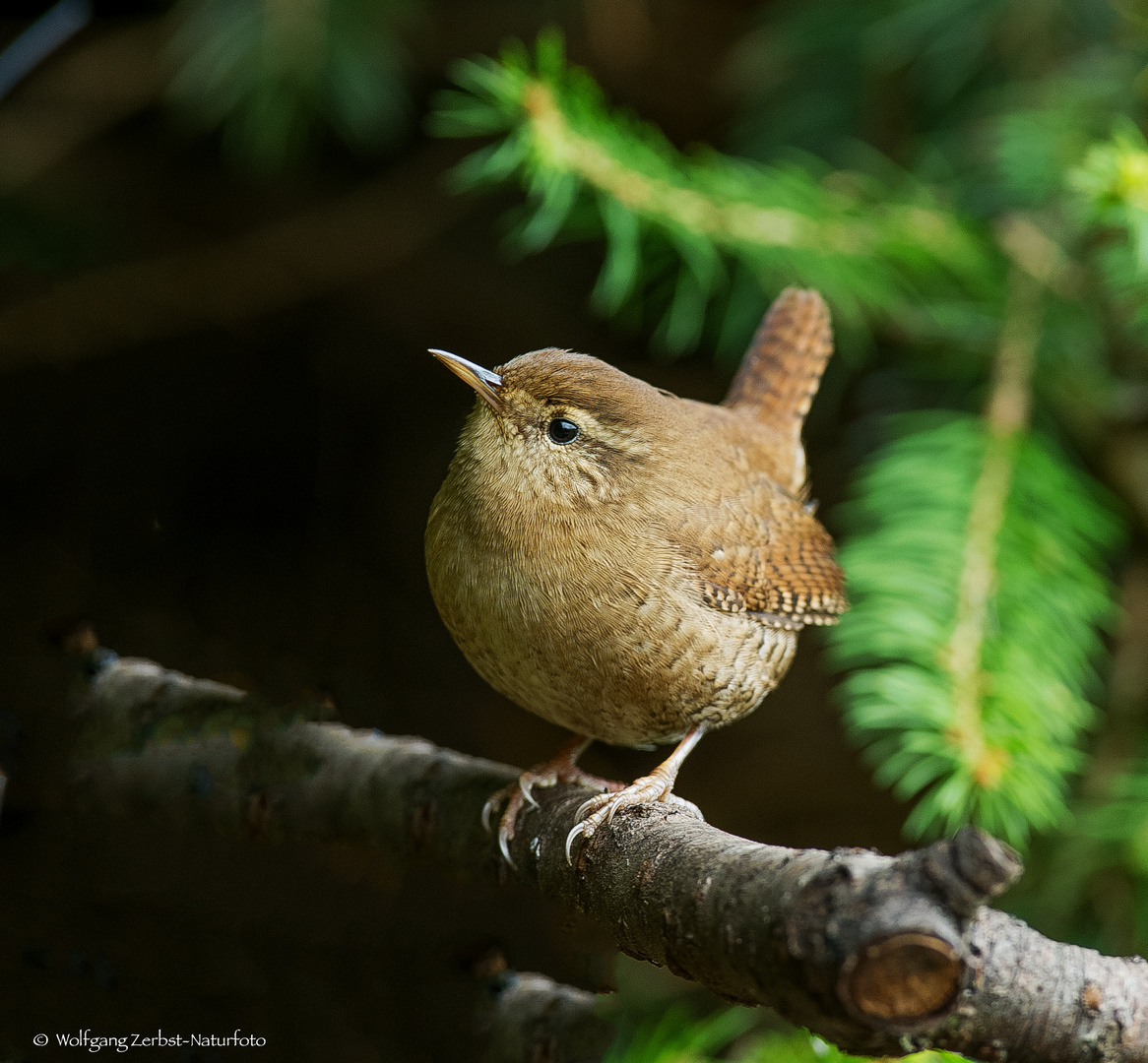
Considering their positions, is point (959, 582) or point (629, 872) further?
point (959, 582)

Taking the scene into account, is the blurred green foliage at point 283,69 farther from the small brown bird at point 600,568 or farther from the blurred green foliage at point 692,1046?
the blurred green foliage at point 692,1046

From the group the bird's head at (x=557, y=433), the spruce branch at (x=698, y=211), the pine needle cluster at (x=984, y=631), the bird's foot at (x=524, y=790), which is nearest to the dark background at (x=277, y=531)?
the bird's foot at (x=524, y=790)

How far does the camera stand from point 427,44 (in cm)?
318

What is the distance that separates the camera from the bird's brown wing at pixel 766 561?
1713mm

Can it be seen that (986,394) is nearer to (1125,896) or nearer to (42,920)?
(1125,896)

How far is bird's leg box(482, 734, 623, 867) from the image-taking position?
5.16 ft

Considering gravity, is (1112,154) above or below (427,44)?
below

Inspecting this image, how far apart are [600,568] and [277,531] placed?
1.49 feet

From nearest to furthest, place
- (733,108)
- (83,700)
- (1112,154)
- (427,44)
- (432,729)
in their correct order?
(83,700) → (1112,154) → (432,729) → (427,44) → (733,108)

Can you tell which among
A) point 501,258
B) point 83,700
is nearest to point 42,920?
point 83,700

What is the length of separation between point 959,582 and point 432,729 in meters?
1.33

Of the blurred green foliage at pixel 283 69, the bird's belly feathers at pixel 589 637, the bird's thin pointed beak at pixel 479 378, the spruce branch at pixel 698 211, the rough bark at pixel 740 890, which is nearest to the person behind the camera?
the rough bark at pixel 740 890

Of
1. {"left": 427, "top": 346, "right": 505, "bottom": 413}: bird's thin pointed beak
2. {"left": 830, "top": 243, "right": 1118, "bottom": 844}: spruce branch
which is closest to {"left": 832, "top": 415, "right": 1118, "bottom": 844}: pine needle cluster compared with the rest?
{"left": 830, "top": 243, "right": 1118, "bottom": 844}: spruce branch

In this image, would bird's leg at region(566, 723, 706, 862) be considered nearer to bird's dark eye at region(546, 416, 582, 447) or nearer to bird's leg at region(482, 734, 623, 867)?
bird's leg at region(482, 734, 623, 867)
